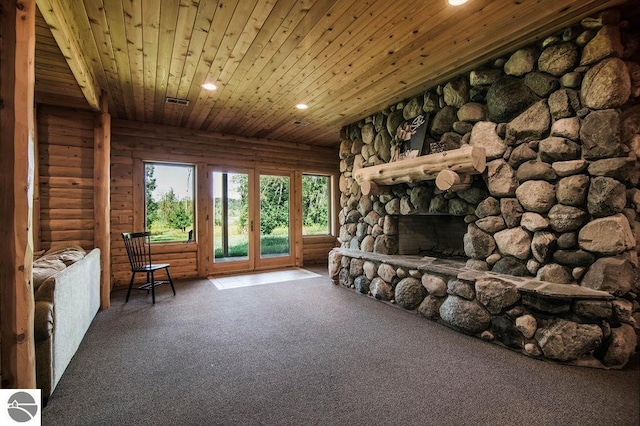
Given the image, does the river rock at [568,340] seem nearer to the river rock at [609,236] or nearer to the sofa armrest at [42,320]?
the river rock at [609,236]

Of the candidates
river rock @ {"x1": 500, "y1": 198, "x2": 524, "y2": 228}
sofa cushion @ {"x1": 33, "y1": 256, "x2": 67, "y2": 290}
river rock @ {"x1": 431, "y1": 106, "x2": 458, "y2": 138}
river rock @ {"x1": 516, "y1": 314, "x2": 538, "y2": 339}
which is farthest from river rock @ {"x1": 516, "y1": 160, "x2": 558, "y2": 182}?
sofa cushion @ {"x1": 33, "y1": 256, "x2": 67, "y2": 290}

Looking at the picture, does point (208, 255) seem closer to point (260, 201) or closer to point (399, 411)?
point (260, 201)

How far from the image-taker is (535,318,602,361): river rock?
7.06 ft

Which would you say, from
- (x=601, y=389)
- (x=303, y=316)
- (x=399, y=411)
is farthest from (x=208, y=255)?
(x=601, y=389)

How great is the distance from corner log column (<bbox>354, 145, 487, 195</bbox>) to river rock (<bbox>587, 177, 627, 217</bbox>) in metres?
0.83

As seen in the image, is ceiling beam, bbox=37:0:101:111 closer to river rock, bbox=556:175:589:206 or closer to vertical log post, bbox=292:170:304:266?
vertical log post, bbox=292:170:304:266

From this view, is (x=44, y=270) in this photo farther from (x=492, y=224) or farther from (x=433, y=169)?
(x=492, y=224)

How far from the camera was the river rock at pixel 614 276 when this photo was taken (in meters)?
2.13

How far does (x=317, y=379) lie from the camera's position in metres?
2.06

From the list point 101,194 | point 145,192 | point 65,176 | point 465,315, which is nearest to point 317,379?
point 465,315

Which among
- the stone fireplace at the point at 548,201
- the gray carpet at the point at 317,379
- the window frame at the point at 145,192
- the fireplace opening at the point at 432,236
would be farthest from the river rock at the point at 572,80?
the window frame at the point at 145,192

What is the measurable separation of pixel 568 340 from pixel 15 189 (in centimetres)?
366

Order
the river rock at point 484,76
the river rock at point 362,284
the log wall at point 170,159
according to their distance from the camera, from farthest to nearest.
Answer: the log wall at point 170,159
the river rock at point 362,284
the river rock at point 484,76

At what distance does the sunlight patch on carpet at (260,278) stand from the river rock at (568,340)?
11.7 ft
